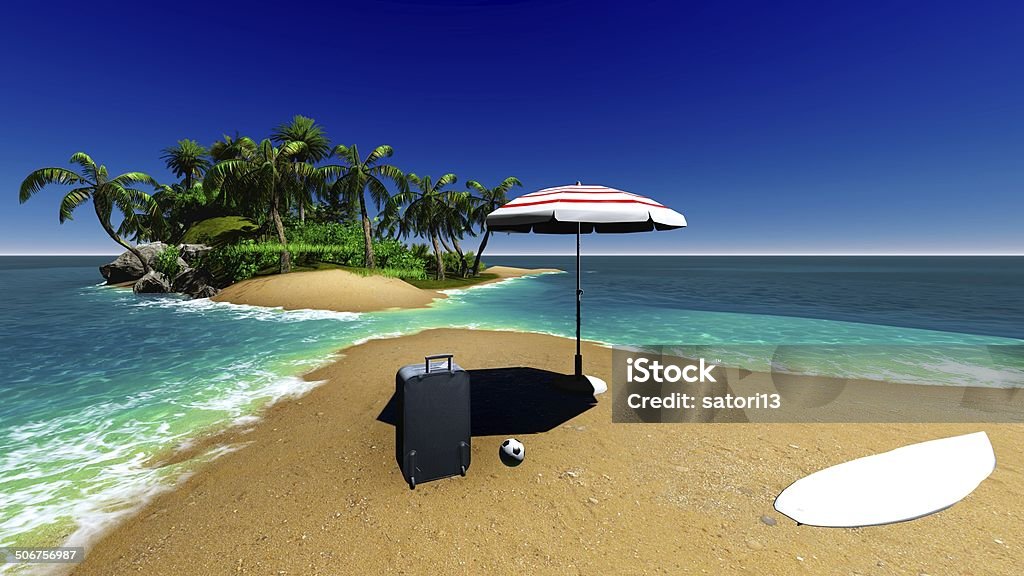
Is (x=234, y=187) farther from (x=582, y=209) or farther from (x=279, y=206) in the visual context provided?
(x=582, y=209)

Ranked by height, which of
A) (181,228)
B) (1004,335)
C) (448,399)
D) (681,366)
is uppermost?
(181,228)

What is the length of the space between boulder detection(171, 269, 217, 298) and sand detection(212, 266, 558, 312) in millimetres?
1565

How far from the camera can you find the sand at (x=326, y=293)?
61.7ft

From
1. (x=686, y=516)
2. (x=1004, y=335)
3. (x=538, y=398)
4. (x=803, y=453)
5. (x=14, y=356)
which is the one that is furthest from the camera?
(x=1004, y=335)

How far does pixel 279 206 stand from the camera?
2988cm

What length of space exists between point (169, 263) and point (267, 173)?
29.9 feet

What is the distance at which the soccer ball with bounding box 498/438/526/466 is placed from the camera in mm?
4078

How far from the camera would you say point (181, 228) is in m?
39.2

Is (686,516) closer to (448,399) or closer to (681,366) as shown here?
(448,399)

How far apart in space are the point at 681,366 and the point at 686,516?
5463mm

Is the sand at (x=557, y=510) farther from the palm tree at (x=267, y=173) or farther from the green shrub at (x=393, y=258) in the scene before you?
the green shrub at (x=393, y=258)

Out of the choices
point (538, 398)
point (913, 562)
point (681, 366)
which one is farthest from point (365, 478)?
point (681, 366)

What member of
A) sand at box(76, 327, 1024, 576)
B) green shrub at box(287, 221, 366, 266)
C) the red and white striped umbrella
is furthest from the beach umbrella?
green shrub at box(287, 221, 366, 266)

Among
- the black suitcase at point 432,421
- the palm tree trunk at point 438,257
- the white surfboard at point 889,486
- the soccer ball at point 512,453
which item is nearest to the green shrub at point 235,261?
the palm tree trunk at point 438,257
